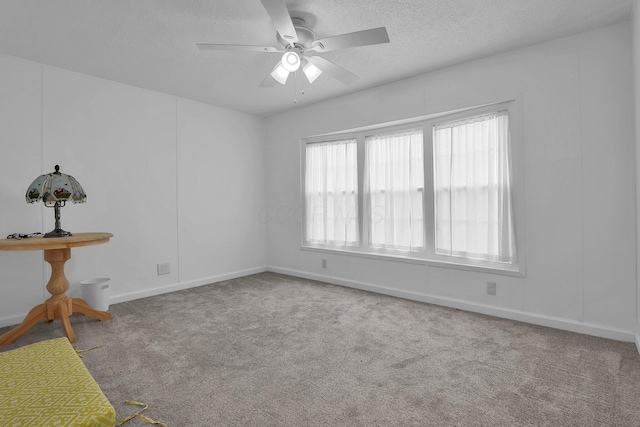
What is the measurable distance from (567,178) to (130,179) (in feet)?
14.6

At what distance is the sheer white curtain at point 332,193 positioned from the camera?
4473 mm

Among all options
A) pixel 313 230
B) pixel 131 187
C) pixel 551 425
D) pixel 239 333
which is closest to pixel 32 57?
pixel 131 187

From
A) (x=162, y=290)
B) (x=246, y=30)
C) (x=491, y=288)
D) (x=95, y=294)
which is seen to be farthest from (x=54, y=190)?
(x=491, y=288)

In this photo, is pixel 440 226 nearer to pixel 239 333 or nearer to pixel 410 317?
pixel 410 317

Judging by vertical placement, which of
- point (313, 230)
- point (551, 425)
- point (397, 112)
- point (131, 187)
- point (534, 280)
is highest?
point (397, 112)

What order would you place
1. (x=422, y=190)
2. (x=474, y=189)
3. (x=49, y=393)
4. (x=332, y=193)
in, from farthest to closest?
(x=332, y=193), (x=422, y=190), (x=474, y=189), (x=49, y=393)

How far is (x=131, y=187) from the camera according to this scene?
12.8ft

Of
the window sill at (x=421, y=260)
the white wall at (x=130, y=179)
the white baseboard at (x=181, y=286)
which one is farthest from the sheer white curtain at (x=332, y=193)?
the white baseboard at (x=181, y=286)

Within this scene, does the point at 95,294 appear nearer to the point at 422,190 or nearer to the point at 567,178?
the point at 422,190

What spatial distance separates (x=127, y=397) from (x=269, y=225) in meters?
3.59

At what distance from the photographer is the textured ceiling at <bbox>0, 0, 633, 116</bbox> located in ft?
7.70

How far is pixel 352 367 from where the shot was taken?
7.23 feet

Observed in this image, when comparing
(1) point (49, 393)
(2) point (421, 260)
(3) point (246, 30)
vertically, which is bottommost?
(1) point (49, 393)

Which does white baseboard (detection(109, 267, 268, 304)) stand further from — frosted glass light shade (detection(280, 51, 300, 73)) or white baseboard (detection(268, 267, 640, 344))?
frosted glass light shade (detection(280, 51, 300, 73))
